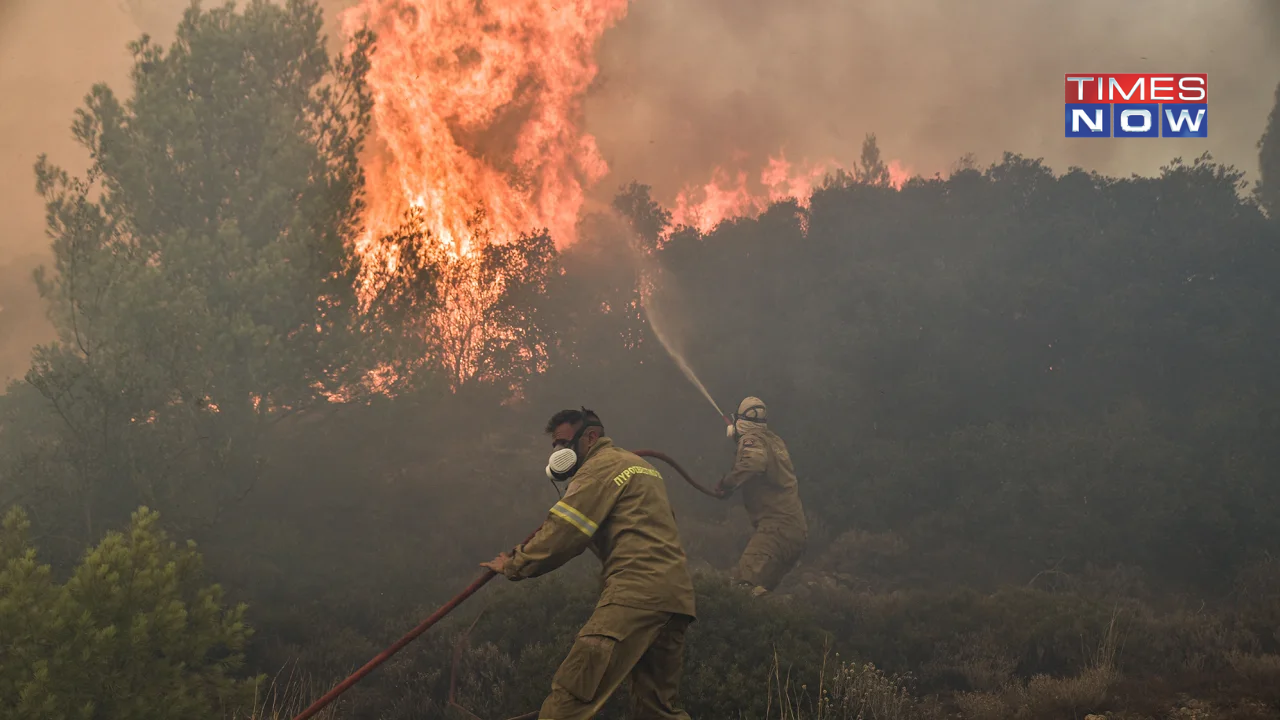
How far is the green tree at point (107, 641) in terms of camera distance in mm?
5961

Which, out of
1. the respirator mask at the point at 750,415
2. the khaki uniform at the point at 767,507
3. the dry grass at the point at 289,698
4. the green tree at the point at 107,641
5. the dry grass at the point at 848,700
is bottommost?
the dry grass at the point at 289,698

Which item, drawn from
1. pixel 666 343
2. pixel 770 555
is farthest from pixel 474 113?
pixel 770 555

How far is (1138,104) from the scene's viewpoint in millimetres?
21734

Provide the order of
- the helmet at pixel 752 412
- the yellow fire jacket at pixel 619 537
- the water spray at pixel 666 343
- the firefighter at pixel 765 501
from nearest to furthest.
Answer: the yellow fire jacket at pixel 619 537 < the firefighter at pixel 765 501 < the helmet at pixel 752 412 < the water spray at pixel 666 343

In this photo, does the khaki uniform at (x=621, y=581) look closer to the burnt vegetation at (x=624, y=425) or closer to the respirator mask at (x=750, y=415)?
the burnt vegetation at (x=624, y=425)

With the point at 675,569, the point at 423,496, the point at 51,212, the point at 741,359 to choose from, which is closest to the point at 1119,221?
the point at 741,359

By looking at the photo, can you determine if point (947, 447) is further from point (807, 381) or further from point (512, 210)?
point (512, 210)

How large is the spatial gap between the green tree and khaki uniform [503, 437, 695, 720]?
3941 millimetres

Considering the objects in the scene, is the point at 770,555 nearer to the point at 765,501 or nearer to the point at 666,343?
the point at 765,501

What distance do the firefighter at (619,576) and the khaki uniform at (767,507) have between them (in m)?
5.59

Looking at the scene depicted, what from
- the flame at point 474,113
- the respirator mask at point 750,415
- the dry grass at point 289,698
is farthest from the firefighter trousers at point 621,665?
the flame at point 474,113

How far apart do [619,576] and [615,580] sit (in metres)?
0.04

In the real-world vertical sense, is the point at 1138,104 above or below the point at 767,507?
above

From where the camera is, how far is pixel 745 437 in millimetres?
11016
